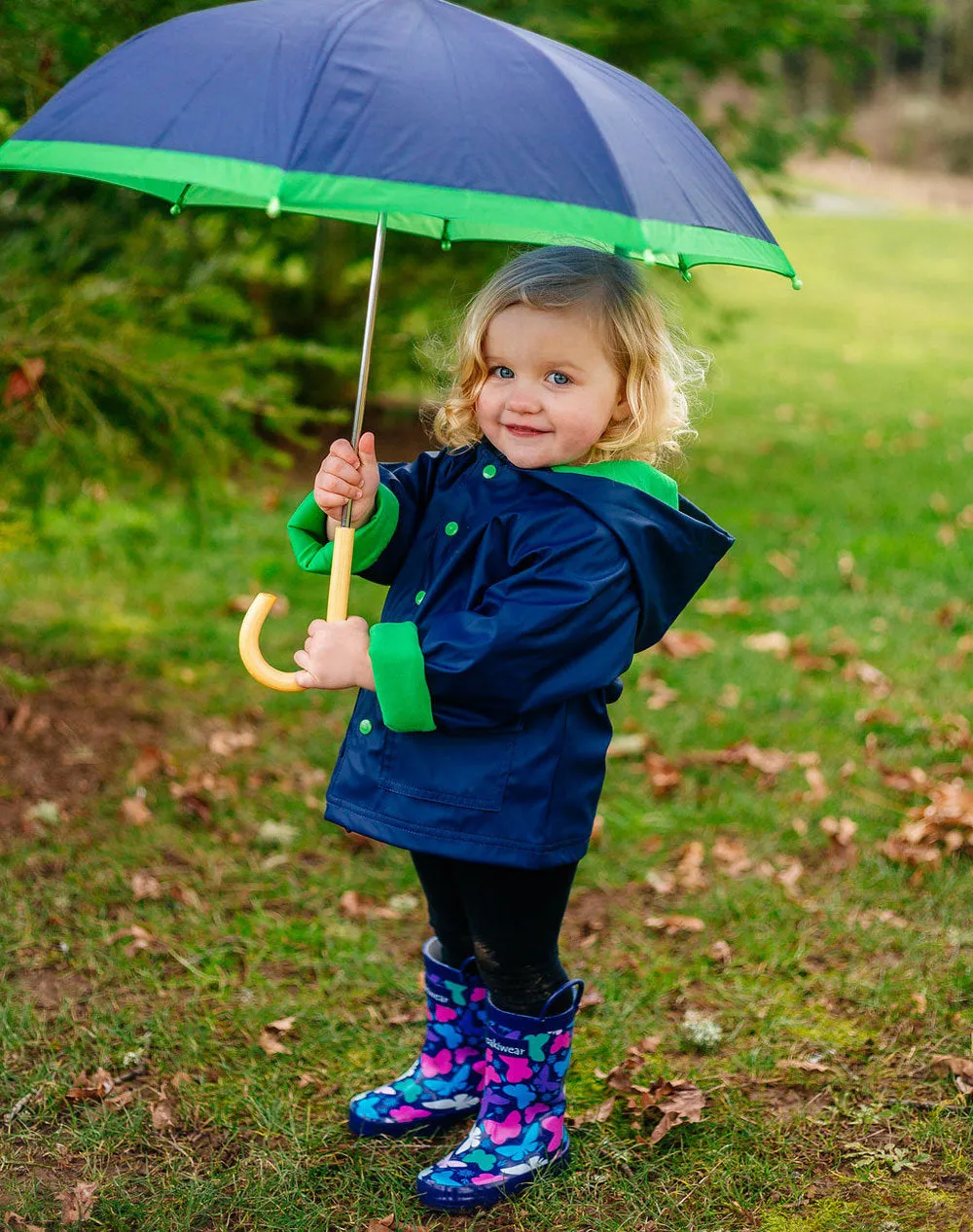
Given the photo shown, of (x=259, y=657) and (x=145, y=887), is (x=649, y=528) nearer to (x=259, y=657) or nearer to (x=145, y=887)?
(x=259, y=657)

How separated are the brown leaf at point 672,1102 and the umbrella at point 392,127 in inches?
50.9

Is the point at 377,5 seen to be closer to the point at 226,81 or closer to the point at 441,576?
the point at 226,81

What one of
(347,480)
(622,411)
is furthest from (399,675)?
(622,411)

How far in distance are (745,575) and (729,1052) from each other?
3779mm

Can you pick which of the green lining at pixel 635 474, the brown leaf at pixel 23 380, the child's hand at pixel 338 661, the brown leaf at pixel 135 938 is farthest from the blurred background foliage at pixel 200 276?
the brown leaf at pixel 135 938

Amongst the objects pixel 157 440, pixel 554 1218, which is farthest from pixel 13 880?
pixel 554 1218

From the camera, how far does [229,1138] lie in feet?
8.97

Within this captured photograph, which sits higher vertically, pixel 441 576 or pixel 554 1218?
pixel 441 576

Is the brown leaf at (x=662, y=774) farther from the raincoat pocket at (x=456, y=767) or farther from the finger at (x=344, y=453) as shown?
the finger at (x=344, y=453)

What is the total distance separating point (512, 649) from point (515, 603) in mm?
81

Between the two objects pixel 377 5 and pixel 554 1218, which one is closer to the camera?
pixel 377 5

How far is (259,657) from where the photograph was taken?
2371mm

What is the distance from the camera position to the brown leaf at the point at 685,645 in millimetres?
5598

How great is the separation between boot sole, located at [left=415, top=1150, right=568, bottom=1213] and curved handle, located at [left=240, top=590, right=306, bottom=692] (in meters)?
1.02
